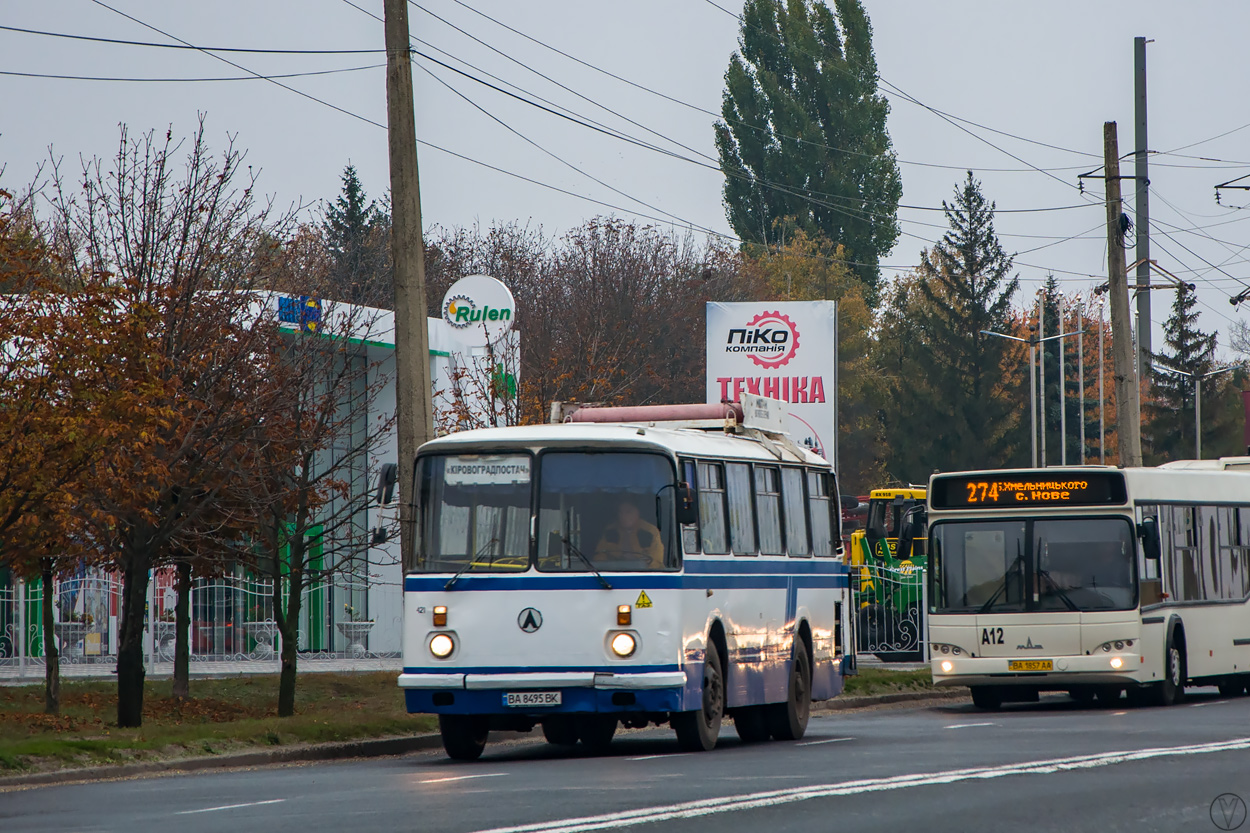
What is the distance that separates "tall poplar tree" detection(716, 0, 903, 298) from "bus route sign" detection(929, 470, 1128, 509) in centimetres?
5969

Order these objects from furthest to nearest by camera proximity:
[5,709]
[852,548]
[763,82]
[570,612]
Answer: [763,82], [852,548], [5,709], [570,612]

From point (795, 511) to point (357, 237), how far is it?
6186 centimetres

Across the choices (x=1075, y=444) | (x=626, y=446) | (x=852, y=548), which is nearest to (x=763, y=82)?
(x=1075, y=444)

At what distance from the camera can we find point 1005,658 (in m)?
22.9

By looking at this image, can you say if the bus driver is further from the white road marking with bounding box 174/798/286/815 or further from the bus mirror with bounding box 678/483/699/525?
the white road marking with bounding box 174/798/286/815

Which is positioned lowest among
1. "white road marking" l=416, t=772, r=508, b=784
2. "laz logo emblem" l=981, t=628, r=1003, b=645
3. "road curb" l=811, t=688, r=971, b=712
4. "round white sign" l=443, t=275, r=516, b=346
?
"road curb" l=811, t=688, r=971, b=712

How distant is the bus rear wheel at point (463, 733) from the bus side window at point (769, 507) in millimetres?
3344

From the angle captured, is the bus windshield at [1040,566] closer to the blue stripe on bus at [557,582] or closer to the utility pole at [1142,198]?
the blue stripe on bus at [557,582]

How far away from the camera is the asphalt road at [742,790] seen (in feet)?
34.2

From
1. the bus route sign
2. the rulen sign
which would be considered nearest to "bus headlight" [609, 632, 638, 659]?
the bus route sign

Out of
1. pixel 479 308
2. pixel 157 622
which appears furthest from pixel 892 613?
pixel 157 622

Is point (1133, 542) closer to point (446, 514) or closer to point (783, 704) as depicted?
point (783, 704)

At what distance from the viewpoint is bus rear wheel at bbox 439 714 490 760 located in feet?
54.3

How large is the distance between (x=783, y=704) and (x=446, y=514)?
14.0 ft
